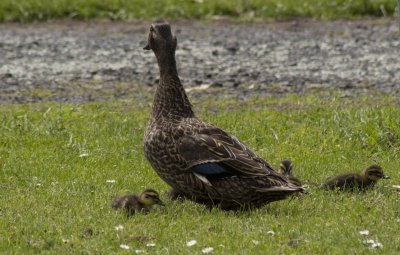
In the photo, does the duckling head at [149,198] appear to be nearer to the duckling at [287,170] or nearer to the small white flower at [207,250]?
the small white flower at [207,250]

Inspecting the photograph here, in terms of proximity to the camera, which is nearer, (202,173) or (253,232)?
(253,232)

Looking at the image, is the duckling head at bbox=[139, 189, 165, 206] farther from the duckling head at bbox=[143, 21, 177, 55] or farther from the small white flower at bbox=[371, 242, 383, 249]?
the small white flower at bbox=[371, 242, 383, 249]

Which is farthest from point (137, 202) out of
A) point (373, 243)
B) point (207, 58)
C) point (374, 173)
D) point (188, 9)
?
point (188, 9)

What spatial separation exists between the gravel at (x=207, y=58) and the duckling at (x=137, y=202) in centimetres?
596

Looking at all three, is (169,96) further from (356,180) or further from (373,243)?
(373,243)

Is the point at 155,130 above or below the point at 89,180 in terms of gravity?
above

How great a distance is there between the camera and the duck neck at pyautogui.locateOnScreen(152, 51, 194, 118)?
988 centimetres

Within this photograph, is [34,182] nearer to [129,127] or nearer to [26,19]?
[129,127]

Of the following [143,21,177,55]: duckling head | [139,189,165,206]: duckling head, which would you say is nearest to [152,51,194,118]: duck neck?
[143,21,177,55]: duckling head

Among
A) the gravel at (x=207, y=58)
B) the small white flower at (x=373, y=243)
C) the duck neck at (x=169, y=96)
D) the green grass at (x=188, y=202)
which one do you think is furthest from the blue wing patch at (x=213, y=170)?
the gravel at (x=207, y=58)

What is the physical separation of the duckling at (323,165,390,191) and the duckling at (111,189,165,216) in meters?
1.68

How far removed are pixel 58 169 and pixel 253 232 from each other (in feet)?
10.2

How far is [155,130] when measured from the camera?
9.69 m

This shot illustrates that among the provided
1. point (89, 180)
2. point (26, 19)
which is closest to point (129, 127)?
point (89, 180)
